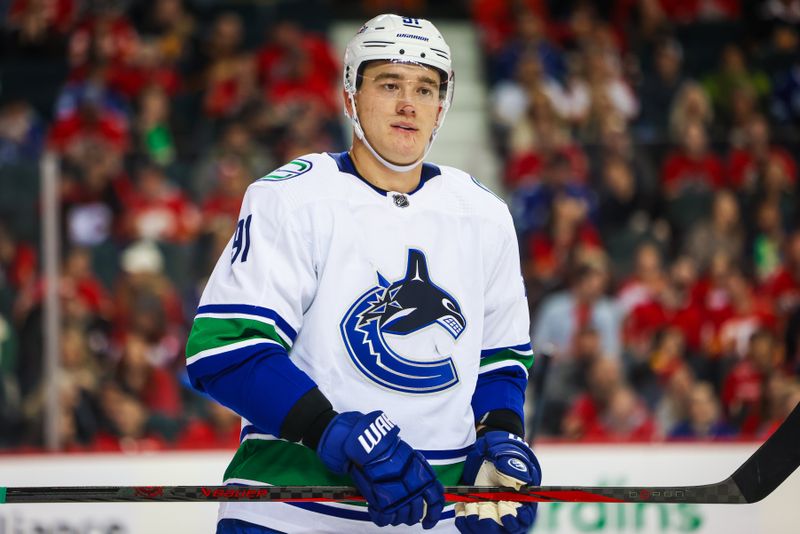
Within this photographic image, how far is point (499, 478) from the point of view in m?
2.29

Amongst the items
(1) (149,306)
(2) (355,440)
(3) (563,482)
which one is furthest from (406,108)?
(1) (149,306)

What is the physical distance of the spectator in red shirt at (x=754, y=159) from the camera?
6207 mm

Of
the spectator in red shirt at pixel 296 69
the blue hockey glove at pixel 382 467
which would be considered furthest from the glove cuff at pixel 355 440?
the spectator in red shirt at pixel 296 69

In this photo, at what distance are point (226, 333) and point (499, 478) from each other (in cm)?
52

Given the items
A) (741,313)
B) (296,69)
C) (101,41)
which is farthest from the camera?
(101,41)

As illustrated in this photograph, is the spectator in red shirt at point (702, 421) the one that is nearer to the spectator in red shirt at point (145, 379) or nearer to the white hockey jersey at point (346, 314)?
the spectator in red shirt at point (145, 379)

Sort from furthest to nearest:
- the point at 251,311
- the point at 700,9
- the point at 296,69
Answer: the point at 700,9
the point at 296,69
the point at 251,311

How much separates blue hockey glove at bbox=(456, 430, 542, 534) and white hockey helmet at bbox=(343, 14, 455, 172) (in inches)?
20.3

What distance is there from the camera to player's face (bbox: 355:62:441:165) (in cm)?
240

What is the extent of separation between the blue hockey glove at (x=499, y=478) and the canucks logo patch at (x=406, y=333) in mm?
132

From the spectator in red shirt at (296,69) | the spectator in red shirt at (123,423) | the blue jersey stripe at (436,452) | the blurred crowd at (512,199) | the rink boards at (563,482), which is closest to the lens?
the blue jersey stripe at (436,452)

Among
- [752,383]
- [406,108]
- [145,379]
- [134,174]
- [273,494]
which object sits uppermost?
[134,174]

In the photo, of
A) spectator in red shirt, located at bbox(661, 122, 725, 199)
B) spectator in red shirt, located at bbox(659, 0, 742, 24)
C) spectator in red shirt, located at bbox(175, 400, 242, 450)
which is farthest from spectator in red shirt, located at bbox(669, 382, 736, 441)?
spectator in red shirt, located at bbox(659, 0, 742, 24)

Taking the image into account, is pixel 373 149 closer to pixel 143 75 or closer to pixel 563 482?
pixel 563 482
